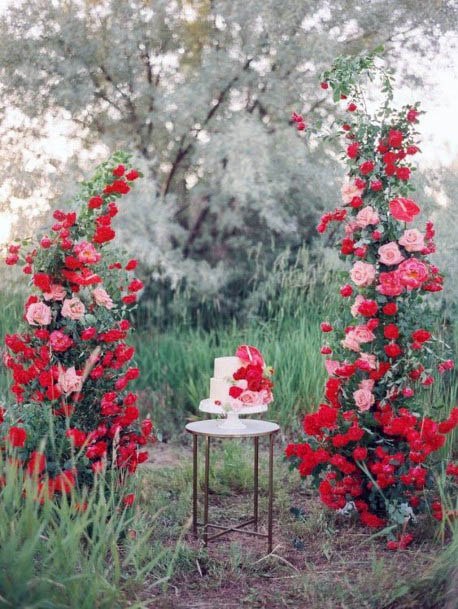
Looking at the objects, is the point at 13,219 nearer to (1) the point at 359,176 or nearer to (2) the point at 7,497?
(1) the point at 359,176

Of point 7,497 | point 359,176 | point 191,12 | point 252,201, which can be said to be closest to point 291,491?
point 359,176

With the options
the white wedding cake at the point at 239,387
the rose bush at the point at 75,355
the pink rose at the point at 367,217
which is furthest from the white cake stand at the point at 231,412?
the pink rose at the point at 367,217

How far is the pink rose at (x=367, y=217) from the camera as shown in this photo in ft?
13.2

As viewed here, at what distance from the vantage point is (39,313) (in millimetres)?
3791

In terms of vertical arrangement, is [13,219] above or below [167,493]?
above

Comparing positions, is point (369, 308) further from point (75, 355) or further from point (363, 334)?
point (75, 355)

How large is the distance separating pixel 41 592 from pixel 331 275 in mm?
5665

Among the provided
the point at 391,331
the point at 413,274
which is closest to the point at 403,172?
the point at 413,274

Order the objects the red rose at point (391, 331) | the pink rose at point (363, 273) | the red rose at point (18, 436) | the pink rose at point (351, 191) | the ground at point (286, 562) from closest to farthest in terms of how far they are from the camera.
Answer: the ground at point (286, 562), the red rose at point (18, 436), the red rose at point (391, 331), the pink rose at point (363, 273), the pink rose at point (351, 191)

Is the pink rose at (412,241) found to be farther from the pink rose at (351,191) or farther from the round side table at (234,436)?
the round side table at (234,436)

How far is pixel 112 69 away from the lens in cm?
845

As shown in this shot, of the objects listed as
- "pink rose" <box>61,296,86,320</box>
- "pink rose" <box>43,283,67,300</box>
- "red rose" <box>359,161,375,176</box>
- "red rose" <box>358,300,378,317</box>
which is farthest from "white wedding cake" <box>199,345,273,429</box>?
"red rose" <box>359,161,375,176</box>

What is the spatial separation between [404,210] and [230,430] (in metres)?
1.31

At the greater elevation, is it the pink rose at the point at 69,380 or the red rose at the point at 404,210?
the red rose at the point at 404,210
